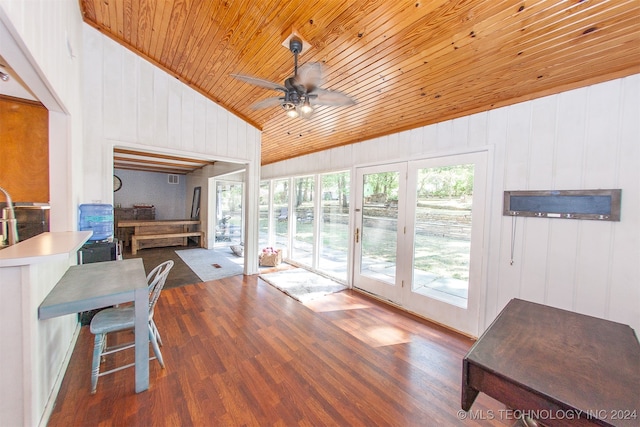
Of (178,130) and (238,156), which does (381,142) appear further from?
(178,130)

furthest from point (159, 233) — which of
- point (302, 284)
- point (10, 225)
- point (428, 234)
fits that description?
point (428, 234)

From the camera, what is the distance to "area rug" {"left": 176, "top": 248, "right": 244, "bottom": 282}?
15.0 ft

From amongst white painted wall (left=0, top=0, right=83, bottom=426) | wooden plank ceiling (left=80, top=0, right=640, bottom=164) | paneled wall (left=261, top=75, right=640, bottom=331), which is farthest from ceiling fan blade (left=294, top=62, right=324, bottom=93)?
paneled wall (left=261, top=75, right=640, bottom=331)

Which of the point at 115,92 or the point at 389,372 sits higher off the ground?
the point at 115,92

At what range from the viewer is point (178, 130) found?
360 centimetres

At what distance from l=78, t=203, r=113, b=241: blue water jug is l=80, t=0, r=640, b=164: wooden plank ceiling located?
210 cm

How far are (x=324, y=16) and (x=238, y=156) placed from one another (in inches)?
111

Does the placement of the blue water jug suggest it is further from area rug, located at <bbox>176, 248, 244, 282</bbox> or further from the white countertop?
area rug, located at <bbox>176, 248, 244, 282</bbox>

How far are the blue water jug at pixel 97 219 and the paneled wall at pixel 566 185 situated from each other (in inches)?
162

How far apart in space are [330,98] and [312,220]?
312cm

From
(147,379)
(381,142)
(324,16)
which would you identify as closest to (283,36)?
(324,16)

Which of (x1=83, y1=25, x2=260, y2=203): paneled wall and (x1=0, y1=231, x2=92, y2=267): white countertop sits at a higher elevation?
(x1=83, y1=25, x2=260, y2=203): paneled wall

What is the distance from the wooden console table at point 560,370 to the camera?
2.67 feet

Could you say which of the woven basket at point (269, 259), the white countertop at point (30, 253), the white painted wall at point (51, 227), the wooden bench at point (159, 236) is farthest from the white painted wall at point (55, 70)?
the wooden bench at point (159, 236)
